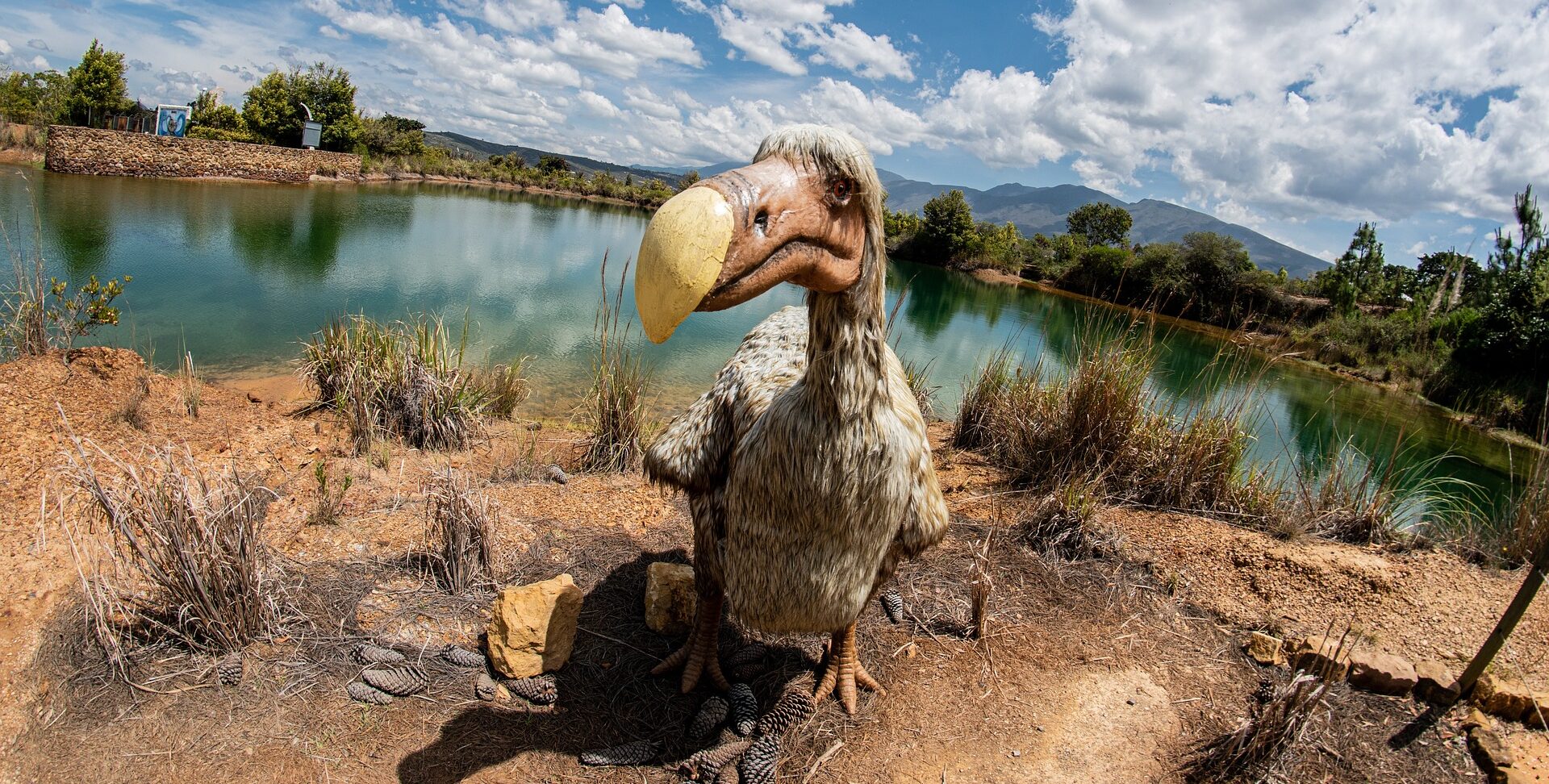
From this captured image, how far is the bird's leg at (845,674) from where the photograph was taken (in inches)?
116

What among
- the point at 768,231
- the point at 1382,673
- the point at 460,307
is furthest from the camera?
the point at 460,307

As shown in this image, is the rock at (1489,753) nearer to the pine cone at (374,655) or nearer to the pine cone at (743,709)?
the pine cone at (743,709)

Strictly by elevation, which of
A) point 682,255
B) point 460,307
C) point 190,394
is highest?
point 682,255

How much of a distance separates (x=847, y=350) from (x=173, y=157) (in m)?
30.3

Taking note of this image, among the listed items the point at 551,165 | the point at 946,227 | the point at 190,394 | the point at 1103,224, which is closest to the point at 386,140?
the point at 551,165

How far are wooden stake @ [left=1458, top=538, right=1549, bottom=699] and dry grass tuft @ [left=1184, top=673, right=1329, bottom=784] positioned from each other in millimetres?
780

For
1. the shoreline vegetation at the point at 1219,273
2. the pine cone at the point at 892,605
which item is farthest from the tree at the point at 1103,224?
the pine cone at the point at 892,605

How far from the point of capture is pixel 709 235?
1145mm

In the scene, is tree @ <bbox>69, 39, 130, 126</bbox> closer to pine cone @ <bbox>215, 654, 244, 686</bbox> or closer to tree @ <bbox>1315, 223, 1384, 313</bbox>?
pine cone @ <bbox>215, 654, 244, 686</bbox>

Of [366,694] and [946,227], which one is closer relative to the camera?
[366,694]

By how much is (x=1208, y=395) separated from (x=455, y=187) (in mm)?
41879

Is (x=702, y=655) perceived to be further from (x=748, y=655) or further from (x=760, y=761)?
(x=760, y=761)

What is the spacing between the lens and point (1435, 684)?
2.95 meters

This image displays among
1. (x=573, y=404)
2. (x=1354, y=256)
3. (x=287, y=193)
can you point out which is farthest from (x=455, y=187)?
(x=1354, y=256)
